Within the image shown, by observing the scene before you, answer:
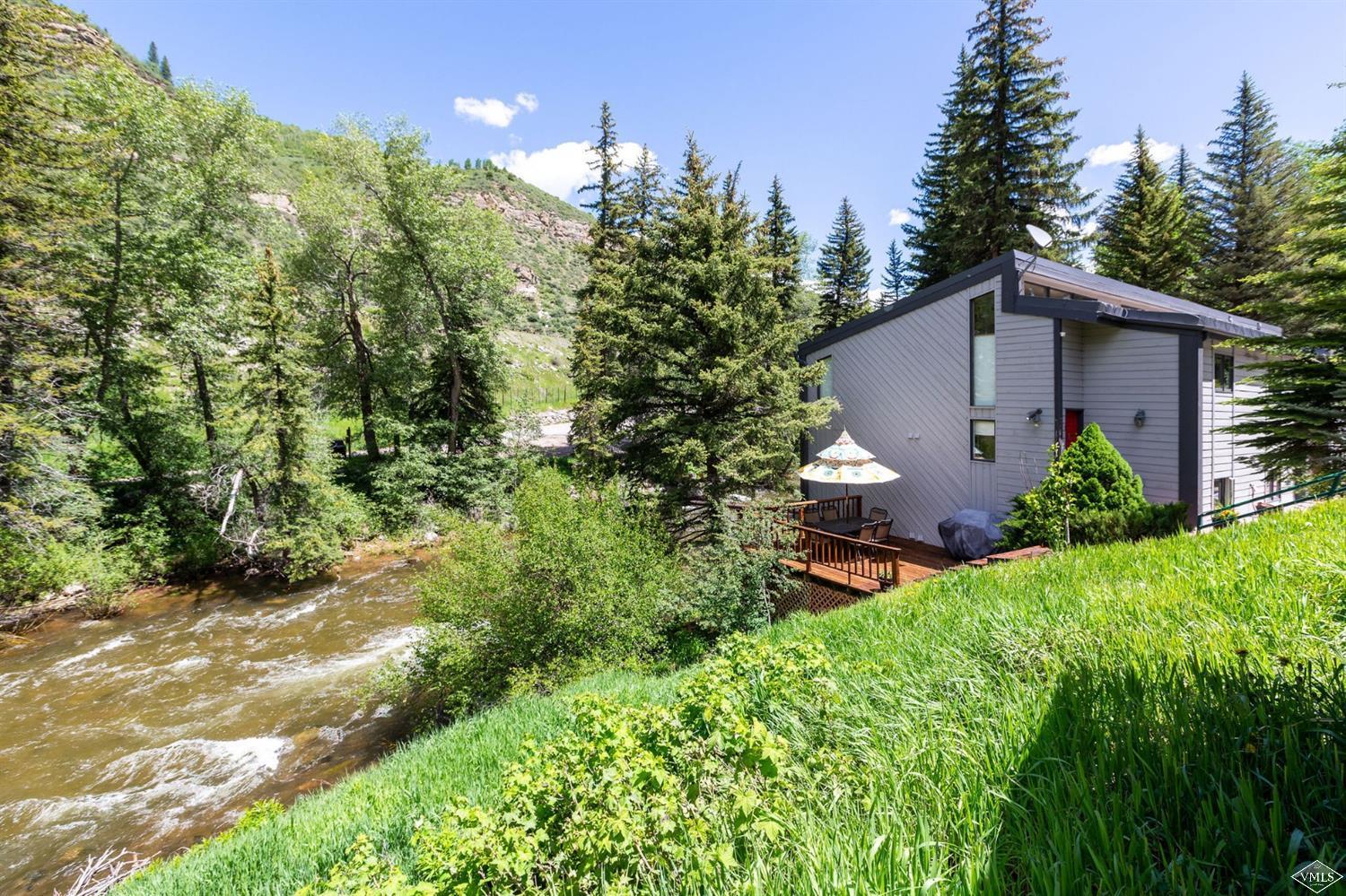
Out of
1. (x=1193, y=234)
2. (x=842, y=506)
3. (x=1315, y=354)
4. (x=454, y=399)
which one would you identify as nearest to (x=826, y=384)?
(x=842, y=506)

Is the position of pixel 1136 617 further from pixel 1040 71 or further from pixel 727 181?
pixel 1040 71

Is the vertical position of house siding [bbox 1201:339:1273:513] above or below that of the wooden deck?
above

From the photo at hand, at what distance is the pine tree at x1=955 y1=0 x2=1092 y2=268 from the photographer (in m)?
18.7

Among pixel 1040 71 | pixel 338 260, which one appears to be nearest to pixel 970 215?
pixel 1040 71

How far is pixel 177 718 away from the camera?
30.0 ft

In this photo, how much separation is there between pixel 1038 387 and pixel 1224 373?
12.0 feet

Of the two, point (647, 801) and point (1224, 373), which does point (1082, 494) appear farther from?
point (647, 801)

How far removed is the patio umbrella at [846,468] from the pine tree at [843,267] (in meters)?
20.5

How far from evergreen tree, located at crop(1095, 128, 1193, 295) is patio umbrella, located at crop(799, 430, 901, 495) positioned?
66.9 feet

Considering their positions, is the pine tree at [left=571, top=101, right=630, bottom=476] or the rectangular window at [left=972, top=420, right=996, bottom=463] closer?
the rectangular window at [left=972, top=420, right=996, bottom=463]

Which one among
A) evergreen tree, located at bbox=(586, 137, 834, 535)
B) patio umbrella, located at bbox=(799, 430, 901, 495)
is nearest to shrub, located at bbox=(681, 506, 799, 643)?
patio umbrella, located at bbox=(799, 430, 901, 495)

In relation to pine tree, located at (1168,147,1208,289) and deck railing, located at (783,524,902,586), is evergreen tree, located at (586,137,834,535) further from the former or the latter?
pine tree, located at (1168,147,1208,289)

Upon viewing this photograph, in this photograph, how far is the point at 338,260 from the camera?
19.9 meters

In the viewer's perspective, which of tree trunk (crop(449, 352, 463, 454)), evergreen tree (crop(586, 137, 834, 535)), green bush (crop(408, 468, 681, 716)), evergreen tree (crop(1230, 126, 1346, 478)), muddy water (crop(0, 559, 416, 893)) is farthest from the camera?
tree trunk (crop(449, 352, 463, 454))
